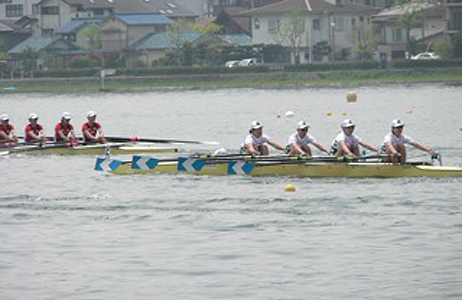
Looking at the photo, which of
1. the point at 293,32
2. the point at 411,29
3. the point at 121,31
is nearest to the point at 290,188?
the point at 293,32

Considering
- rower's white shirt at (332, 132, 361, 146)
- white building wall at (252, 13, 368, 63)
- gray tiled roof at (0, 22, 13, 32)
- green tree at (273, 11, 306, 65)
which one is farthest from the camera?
gray tiled roof at (0, 22, 13, 32)

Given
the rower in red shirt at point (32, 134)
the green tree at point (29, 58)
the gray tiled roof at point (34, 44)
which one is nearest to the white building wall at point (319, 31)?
the green tree at point (29, 58)

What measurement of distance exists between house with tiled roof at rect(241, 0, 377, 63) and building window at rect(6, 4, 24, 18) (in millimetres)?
31005

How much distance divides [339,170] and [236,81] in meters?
53.8

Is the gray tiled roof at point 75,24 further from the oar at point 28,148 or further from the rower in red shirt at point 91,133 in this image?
the oar at point 28,148

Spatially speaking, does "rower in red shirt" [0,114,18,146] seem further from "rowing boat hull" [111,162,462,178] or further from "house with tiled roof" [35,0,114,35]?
"house with tiled roof" [35,0,114,35]

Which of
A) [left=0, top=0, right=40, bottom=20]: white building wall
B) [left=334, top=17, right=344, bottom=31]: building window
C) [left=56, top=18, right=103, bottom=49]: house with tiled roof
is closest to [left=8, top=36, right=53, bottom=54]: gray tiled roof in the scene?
[left=56, top=18, right=103, bottom=49]: house with tiled roof

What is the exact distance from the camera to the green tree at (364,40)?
3521 inches

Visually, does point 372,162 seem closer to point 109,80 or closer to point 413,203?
point 413,203

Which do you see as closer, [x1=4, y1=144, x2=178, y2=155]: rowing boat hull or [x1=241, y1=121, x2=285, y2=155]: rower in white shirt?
[x1=241, y1=121, x2=285, y2=155]: rower in white shirt

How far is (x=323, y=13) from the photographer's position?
306 feet

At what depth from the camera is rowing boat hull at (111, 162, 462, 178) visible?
22469mm

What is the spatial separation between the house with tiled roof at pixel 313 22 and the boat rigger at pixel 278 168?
215ft

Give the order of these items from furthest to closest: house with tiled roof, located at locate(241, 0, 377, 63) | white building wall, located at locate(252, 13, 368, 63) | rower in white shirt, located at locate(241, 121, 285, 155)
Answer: white building wall, located at locate(252, 13, 368, 63) < house with tiled roof, located at locate(241, 0, 377, 63) < rower in white shirt, located at locate(241, 121, 285, 155)
